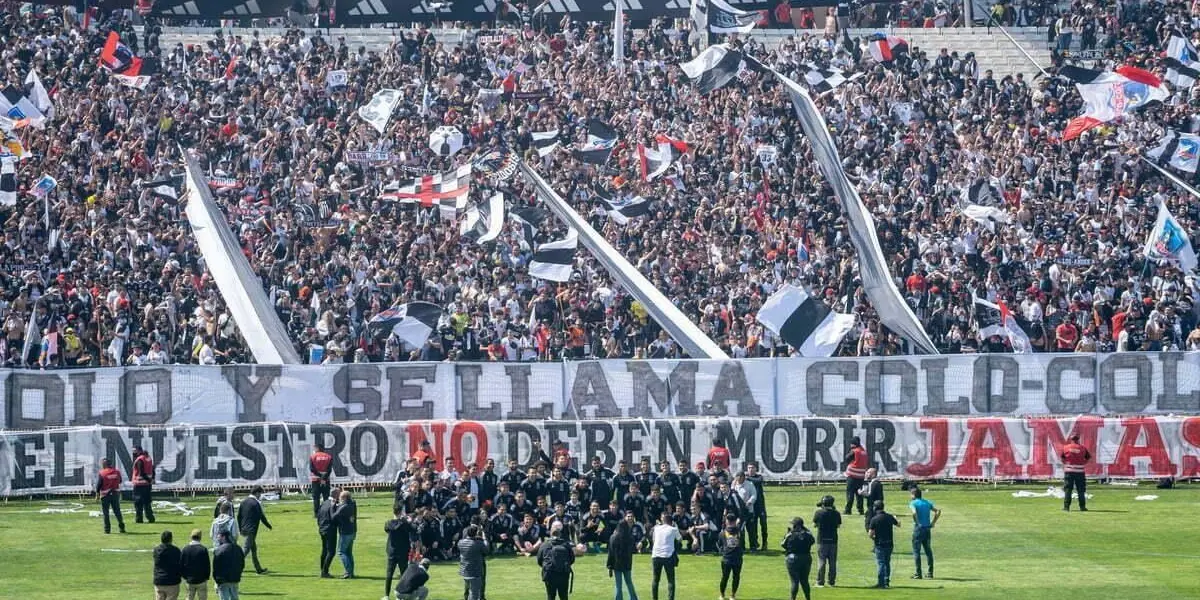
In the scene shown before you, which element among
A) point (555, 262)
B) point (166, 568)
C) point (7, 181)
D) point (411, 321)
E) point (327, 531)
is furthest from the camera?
point (7, 181)

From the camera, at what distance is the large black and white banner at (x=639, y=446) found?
39.0 metres

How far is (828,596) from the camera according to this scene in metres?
28.9

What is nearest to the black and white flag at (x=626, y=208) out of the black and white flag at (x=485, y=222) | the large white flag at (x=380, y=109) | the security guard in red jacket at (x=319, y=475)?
the black and white flag at (x=485, y=222)

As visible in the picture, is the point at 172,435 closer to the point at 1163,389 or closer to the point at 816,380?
the point at 816,380

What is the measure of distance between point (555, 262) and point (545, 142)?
25.0ft

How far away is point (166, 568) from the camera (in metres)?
25.5

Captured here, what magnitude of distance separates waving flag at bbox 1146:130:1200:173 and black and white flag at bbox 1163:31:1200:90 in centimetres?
506

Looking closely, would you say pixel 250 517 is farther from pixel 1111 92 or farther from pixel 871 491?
pixel 1111 92

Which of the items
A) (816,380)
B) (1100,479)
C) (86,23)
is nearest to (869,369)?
(816,380)

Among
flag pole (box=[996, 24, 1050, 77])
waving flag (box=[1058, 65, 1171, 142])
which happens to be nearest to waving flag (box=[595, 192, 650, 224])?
waving flag (box=[1058, 65, 1171, 142])

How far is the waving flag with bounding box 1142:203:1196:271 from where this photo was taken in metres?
44.2

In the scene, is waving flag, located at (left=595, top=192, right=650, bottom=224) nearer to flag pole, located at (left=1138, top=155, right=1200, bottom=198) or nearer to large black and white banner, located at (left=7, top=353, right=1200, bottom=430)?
large black and white banner, located at (left=7, top=353, right=1200, bottom=430)

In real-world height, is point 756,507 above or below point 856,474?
below

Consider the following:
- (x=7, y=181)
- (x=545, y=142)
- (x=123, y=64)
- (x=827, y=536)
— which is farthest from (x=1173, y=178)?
(x=7, y=181)
